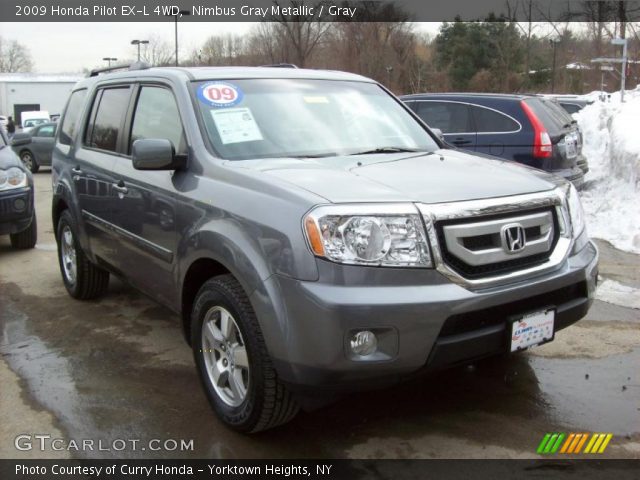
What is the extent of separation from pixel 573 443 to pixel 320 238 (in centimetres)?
166

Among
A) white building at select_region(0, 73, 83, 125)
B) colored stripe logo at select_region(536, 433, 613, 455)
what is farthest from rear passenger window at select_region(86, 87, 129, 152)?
white building at select_region(0, 73, 83, 125)

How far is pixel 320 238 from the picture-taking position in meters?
2.68

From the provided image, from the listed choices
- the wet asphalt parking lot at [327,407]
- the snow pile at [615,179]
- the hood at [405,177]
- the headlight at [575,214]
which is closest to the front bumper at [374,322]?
the hood at [405,177]

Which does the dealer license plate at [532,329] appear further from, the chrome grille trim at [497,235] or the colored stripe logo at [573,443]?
the colored stripe logo at [573,443]

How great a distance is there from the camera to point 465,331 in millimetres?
2814

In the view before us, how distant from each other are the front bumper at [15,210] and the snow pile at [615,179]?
7.01m

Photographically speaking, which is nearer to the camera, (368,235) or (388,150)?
(368,235)

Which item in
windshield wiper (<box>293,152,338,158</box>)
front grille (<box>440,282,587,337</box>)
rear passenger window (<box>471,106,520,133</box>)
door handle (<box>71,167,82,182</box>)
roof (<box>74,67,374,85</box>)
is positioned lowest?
front grille (<box>440,282,587,337</box>)

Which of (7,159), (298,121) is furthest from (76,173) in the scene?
(7,159)

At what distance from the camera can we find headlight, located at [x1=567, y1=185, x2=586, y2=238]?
340cm

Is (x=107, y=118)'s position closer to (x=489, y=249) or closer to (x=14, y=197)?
(x=14, y=197)

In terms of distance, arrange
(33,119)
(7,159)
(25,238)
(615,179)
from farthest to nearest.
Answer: (33,119), (615,179), (25,238), (7,159)

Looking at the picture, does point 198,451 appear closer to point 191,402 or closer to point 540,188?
point 191,402

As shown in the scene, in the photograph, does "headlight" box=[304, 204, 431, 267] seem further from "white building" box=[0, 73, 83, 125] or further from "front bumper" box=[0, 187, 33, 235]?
"white building" box=[0, 73, 83, 125]
